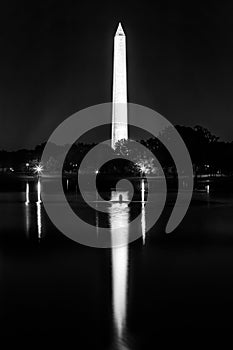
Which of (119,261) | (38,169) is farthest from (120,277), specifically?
(38,169)

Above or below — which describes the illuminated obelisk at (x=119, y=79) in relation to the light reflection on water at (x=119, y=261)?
above

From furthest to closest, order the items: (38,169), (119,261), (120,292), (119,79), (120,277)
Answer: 1. (38,169)
2. (119,79)
3. (119,261)
4. (120,277)
5. (120,292)

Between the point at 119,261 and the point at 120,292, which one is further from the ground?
the point at 119,261

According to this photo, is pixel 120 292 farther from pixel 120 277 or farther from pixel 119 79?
pixel 119 79

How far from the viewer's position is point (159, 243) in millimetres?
12523

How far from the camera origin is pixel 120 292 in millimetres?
7844

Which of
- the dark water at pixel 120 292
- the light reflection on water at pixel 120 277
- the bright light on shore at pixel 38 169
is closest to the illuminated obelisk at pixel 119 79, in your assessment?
the bright light on shore at pixel 38 169

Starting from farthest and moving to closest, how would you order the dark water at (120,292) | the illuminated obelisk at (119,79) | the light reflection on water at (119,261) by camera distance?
the illuminated obelisk at (119,79) < the light reflection on water at (119,261) < the dark water at (120,292)

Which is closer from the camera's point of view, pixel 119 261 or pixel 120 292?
pixel 120 292

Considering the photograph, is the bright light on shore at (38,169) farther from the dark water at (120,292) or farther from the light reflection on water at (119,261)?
the dark water at (120,292)

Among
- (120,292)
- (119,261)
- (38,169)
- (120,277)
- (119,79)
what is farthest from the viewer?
(38,169)

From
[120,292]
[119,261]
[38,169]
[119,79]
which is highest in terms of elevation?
[119,79]

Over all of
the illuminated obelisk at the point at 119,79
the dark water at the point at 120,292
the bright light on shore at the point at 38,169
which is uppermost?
the illuminated obelisk at the point at 119,79

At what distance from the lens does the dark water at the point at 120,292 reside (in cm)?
597
